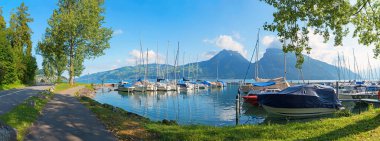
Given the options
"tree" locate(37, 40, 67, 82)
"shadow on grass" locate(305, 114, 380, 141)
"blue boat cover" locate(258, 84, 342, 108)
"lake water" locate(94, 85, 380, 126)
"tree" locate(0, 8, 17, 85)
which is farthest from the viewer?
"tree" locate(37, 40, 67, 82)

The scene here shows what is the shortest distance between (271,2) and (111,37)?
141 ft

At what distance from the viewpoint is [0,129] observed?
9594 mm

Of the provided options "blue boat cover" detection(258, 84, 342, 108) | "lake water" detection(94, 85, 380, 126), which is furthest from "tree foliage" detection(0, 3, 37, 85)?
"blue boat cover" detection(258, 84, 342, 108)

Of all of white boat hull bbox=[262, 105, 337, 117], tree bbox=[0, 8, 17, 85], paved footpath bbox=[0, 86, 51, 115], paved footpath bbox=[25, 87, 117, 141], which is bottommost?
white boat hull bbox=[262, 105, 337, 117]

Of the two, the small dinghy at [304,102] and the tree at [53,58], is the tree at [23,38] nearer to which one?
the tree at [53,58]

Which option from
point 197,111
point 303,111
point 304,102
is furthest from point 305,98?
point 197,111

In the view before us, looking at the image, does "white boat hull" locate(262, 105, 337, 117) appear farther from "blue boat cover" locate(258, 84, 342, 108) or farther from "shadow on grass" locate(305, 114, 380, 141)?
"shadow on grass" locate(305, 114, 380, 141)

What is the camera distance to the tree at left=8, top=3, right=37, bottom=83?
55.4m

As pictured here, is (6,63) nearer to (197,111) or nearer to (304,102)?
(197,111)

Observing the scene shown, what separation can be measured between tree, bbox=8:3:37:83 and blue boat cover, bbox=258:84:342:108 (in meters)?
45.8

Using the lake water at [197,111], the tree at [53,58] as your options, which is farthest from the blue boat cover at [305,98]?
the tree at [53,58]

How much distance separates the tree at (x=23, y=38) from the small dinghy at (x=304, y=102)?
150ft

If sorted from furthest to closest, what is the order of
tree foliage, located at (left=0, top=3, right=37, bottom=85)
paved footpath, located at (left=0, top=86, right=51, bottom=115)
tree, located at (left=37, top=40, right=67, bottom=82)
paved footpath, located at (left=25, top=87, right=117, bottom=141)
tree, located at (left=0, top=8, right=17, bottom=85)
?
tree, located at (left=37, top=40, right=67, bottom=82) < tree foliage, located at (left=0, top=3, right=37, bottom=85) < tree, located at (left=0, top=8, right=17, bottom=85) < paved footpath, located at (left=0, top=86, right=51, bottom=115) < paved footpath, located at (left=25, top=87, right=117, bottom=141)

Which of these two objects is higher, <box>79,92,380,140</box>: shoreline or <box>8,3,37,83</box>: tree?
<box>8,3,37,83</box>: tree
